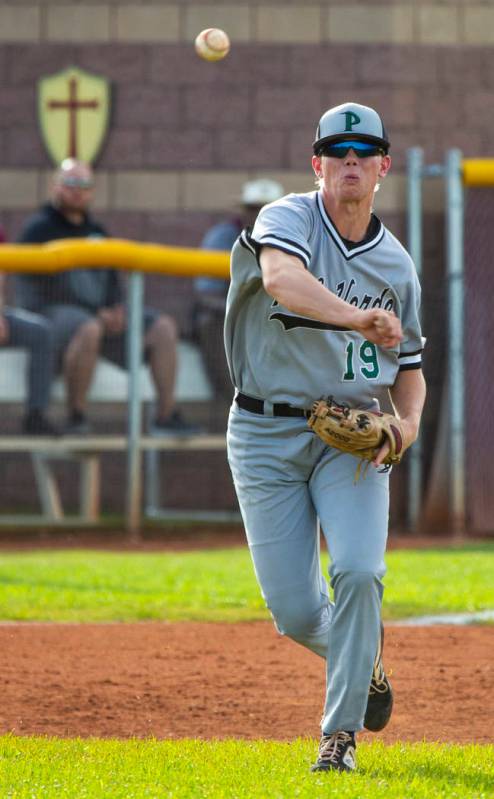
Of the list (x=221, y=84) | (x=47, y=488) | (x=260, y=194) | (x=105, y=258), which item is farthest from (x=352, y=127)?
(x=221, y=84)

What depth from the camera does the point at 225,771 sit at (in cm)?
396

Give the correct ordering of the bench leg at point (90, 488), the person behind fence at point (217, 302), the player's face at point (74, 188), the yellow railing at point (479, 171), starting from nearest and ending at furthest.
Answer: the player's face at point (74, 188), the person behind fence at point (217, 302), the bench leg at point (90, 488), the yellow railing at point (479, 171)

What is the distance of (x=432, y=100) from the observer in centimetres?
1339

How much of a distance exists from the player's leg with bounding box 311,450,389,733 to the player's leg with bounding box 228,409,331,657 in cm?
21

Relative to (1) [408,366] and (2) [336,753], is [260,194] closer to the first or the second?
(1) [408,366]

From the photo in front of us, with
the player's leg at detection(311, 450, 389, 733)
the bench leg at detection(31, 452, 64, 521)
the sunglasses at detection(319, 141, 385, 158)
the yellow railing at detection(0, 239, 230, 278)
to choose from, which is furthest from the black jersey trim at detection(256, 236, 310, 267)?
the bench leg at detection(31, 452, 64, 521)

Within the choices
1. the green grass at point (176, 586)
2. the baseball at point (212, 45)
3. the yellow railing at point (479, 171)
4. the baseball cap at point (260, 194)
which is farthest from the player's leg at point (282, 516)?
the yellow railing at point (479, 171)

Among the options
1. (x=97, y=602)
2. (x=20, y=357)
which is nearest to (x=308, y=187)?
(x=20, y=357)

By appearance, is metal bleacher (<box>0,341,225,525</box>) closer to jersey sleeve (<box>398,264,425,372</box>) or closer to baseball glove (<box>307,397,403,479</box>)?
jersey sleeve (<box>398,264,425,372</box>)

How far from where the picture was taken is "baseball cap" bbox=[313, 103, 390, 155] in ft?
13.3

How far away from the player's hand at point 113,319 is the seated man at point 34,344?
1.52ft

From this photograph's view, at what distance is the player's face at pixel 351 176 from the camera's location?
13.4 ft

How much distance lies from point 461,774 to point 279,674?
6.27 ft

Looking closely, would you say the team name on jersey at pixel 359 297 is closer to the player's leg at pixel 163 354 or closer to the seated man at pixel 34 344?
the seated man at pixel 34 344
